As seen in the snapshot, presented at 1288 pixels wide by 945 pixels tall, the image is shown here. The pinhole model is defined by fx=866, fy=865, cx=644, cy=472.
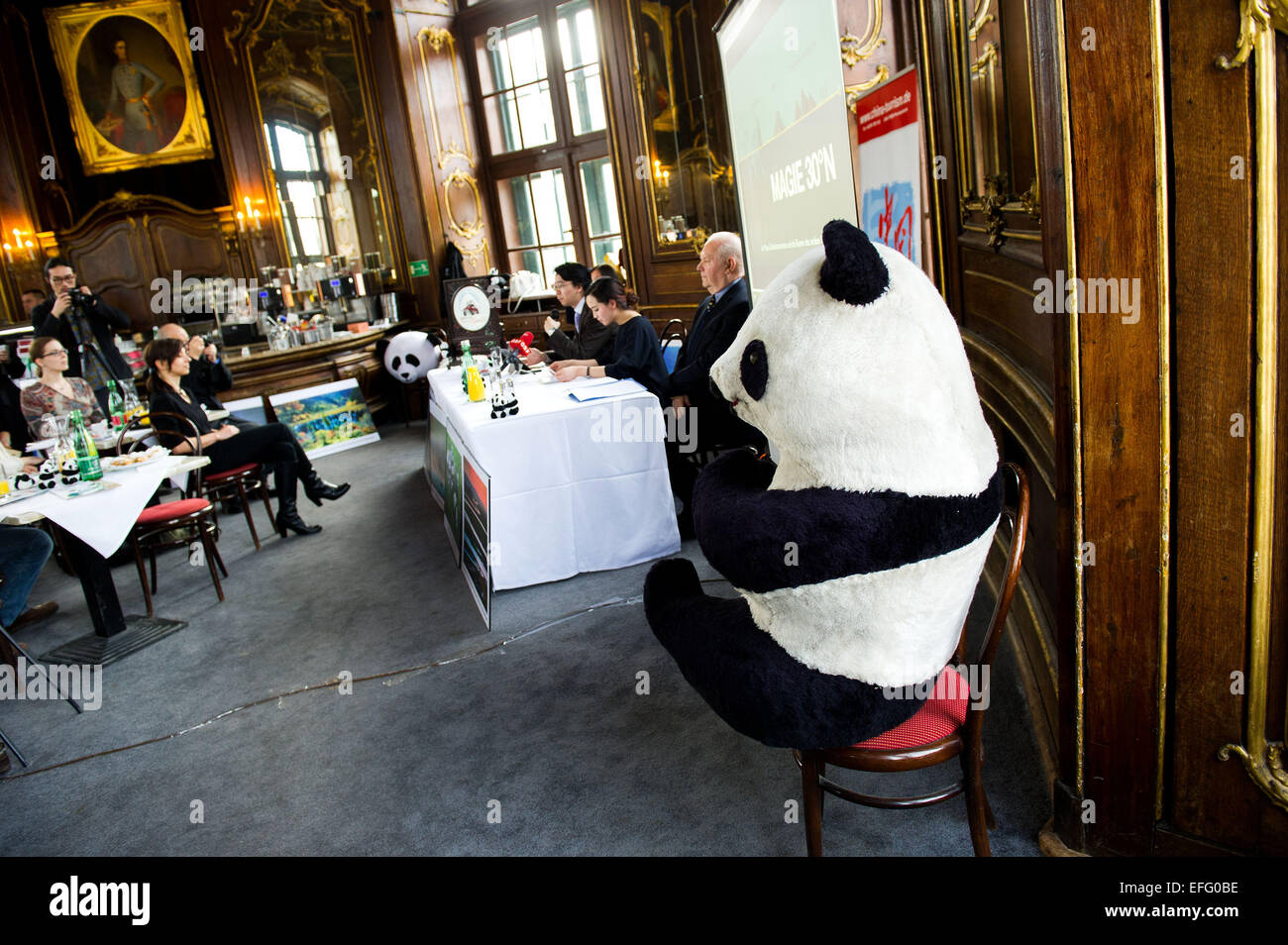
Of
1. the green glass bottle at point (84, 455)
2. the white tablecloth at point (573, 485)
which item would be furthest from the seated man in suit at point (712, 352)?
the green glass bottle at point (84, 455)

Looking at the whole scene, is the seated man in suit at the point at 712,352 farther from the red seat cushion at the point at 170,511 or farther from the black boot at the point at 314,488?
the black boot at the point at 314,488

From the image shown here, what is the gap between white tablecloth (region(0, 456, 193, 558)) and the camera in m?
3.24

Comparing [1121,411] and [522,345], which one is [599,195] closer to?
[522,345]

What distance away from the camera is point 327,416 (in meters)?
7.16

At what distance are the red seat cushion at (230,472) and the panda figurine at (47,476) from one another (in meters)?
1.00

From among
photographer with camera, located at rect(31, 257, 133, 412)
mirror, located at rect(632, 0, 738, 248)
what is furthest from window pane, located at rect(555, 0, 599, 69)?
photographer with camera, located at rect(31, 257, 133, 412)

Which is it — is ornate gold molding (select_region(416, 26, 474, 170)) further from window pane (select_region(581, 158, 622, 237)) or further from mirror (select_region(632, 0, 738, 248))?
mirror (select_region(632, 0, 738, 248))

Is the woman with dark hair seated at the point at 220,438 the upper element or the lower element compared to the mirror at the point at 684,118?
lower

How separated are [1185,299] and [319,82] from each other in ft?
29.3

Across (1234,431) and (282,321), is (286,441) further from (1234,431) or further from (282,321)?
(1234,431)

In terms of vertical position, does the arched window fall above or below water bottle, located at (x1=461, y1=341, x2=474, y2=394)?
above

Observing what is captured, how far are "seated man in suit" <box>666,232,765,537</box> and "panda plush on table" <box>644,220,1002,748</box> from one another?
2.16 metres

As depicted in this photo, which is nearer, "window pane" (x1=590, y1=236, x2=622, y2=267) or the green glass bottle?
the green glass bottle

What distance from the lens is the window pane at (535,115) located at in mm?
8148
